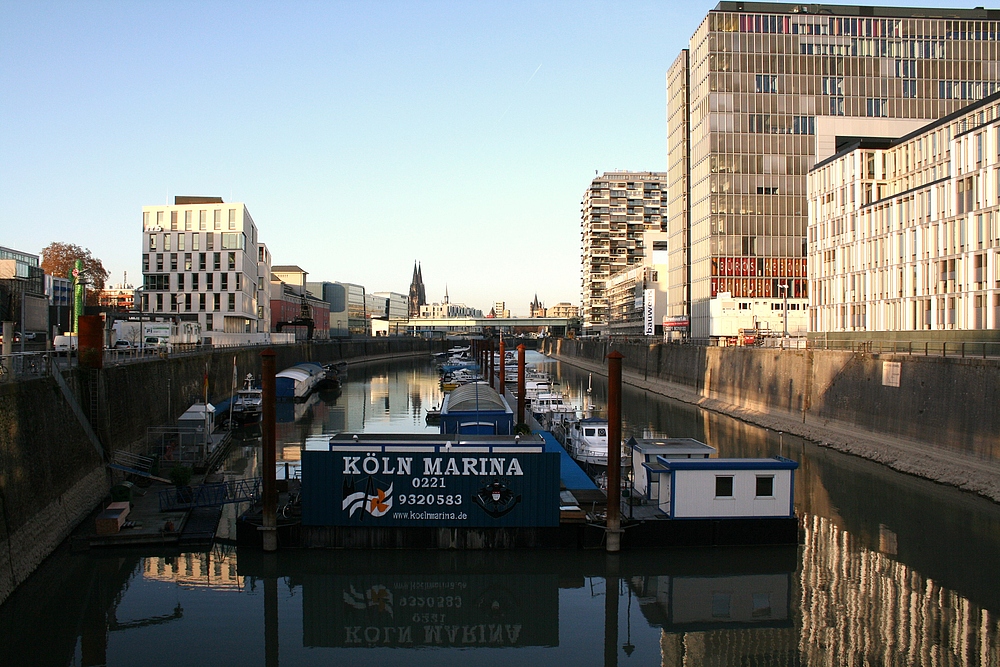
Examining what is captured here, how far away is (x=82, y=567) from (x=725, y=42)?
102330 mm

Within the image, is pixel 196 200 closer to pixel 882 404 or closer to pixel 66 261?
pixel 66 261

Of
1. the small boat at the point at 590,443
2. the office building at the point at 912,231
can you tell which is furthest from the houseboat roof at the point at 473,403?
the office building at the point at 912,231

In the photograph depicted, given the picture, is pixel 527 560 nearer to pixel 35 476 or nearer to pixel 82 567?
pixel 82 567

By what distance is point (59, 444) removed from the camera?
26359 mm

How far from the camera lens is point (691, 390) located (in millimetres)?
80562

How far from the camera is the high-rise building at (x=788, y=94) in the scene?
104 meters

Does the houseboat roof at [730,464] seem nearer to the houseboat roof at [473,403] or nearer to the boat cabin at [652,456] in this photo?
the boat cabin at [652,456]

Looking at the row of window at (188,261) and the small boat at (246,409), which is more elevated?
the row of window at (188,261)

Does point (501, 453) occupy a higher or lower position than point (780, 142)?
lower

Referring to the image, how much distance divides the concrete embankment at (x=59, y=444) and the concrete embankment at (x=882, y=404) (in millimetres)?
33382

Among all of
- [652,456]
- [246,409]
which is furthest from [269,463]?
[246,409]

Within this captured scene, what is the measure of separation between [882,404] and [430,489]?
29.5 meters

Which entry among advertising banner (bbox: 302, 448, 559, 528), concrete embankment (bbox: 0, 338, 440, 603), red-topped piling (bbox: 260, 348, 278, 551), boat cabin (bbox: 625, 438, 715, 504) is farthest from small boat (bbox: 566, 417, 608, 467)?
concrete embankment (bbox: 0, 338, 440, 603)

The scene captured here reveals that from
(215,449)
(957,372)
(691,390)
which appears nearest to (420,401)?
(691,390)
